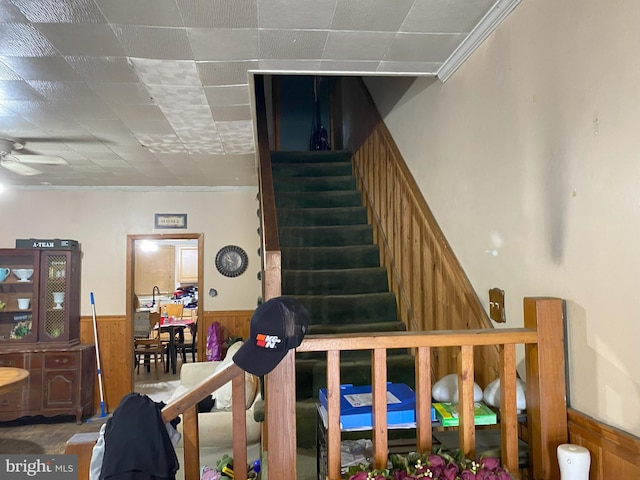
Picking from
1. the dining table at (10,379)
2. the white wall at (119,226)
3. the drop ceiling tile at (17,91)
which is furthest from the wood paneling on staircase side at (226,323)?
the drop ceiling tile at (17,91)

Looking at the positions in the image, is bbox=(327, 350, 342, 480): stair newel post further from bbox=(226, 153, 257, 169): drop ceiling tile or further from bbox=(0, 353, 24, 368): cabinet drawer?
bbox=(0, 353, 24, 368): cabinet drawer

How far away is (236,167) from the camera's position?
14.4 feet

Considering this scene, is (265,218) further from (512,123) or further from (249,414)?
(249,414)

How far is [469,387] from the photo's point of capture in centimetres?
149

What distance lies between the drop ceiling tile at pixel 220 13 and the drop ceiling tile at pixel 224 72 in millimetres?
351

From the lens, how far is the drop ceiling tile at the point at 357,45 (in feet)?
6.23

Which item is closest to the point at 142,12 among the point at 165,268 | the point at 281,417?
the point at 281,417

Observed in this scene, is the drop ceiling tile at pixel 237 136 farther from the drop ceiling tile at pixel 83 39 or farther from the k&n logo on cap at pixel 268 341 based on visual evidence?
the k&n logo on cap at pixel 268 341

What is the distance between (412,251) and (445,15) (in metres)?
1.52

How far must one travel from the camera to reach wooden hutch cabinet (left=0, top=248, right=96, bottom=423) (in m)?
4.74

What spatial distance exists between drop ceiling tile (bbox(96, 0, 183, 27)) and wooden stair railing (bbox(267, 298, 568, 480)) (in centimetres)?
131

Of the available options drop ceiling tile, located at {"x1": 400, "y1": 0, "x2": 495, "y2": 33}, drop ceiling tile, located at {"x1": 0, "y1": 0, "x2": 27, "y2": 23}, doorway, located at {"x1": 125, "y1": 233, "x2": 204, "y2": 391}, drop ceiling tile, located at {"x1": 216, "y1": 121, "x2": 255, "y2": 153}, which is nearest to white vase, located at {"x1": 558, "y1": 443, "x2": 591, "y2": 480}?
drop ceiling tile, located at {"x1": 400, "y1": 0, "x2": 495, "y2": 33}

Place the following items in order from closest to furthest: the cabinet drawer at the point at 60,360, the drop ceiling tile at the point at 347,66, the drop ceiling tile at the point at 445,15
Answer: the drop ceiling tile at the point at 445,15 → the drop ceiling tile at the point at 347,66 → the cabinet drawer at the point at 60,360

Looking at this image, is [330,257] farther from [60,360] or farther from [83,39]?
[60,360]
